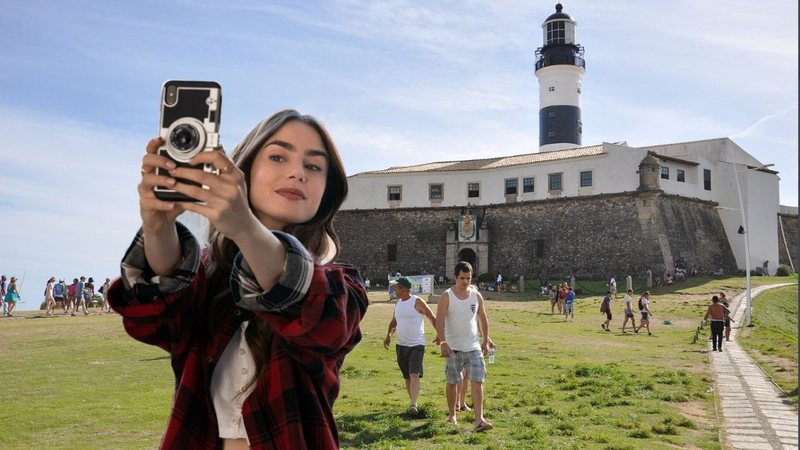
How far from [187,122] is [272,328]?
553 millimetres

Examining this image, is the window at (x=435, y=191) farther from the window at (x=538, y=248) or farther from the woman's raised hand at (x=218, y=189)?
the woman's raised hand at (x=218, y=189)

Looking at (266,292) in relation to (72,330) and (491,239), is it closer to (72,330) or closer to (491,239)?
(72,330)

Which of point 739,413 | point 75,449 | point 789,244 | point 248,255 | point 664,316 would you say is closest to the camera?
point 248,255

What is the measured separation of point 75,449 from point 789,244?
5646 cm

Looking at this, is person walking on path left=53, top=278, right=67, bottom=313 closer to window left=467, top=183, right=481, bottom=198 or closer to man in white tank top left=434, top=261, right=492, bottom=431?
man in white tank top left=434, top=261, right=492, bottom=431

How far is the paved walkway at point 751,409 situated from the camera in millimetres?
Answer: 7766

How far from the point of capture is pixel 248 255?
1.58 meters

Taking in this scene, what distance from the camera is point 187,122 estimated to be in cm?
158

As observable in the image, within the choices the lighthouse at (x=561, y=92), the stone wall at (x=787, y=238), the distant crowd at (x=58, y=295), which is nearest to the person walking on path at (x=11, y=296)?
the distant crowd at (x=58, y=295)

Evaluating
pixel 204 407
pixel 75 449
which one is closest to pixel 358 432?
pixel 75 449

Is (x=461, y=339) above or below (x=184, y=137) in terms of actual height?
below

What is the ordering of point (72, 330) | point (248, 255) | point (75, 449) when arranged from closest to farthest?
point (248, 255) < point (75, 449) < point (72, 330)

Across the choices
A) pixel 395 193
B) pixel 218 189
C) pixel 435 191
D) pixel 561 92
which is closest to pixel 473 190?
pixel 435 191

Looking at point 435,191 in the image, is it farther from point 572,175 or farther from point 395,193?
point 572,175
